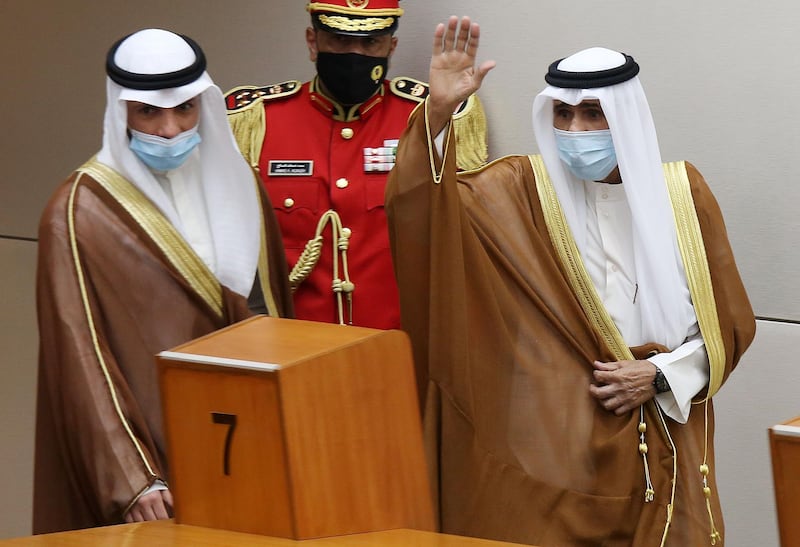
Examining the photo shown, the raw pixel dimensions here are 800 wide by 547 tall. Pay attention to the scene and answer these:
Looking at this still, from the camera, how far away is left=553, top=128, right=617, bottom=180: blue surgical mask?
3982mm

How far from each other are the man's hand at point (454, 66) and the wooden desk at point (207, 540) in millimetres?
1514

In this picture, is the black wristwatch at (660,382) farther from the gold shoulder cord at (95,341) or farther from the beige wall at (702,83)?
the gold shoulder cord at (95,341)

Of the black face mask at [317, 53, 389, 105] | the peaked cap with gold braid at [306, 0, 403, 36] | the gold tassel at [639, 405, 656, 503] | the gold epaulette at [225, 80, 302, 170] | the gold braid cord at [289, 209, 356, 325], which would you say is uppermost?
the peaked cap with gold braid at [306, 0, 403, 36]

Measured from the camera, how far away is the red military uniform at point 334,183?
15.7 feet

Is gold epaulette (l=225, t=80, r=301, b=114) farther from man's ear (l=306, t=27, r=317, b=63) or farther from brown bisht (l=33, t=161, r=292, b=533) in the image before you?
brown bisht (l=33, t=161, r=292, b=533)

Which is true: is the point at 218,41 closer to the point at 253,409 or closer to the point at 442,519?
the point at 442,519

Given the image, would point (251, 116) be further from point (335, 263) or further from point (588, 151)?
point (588, 151)

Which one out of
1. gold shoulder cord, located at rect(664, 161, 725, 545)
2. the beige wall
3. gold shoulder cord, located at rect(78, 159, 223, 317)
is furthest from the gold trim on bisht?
gold shoulder cord, located at rect(78, 159, 223, 317)

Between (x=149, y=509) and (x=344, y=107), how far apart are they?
71.1 inches

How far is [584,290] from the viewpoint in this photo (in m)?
4.04

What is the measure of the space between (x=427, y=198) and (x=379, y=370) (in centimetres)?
132

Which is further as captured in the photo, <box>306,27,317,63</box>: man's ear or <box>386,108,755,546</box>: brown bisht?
<box>306,27,317,63</box>: man's ear

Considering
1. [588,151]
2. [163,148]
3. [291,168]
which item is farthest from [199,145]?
[588,151]

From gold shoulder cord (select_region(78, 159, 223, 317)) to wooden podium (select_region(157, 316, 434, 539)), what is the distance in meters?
1.23
